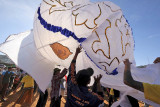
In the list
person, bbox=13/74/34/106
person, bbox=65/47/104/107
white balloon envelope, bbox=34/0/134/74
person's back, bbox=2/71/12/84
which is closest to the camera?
person, bbox=65/47/104/107

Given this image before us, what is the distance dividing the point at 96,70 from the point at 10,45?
5.77ft

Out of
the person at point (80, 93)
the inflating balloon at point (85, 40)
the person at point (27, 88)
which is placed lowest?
the person at point (27, 88)

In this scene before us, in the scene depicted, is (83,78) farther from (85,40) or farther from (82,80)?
(85,40)

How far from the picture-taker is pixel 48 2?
1.86 metres

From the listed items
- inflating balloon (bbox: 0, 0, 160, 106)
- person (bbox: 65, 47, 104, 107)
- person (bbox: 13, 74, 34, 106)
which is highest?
inflating balloon (bbox: 0, 0, 160, 106)

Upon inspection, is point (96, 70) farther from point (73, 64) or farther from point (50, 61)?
point (50, 61)

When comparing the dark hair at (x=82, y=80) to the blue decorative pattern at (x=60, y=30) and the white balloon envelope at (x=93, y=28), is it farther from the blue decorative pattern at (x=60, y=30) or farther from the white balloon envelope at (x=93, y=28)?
the blue decorative pattern at (x=60, y=30)

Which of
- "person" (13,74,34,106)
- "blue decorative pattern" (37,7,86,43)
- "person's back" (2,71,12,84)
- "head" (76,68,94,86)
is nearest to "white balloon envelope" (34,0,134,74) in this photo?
"blue decorative pattern" (37,7,86,43)

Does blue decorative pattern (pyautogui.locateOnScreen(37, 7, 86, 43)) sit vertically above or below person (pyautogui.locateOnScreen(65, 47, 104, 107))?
above

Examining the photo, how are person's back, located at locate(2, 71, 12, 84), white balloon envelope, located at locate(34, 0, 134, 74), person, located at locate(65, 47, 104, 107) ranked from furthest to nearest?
person's back, located at locate(2, 71, 12, 84)
white balloon envelope, located at locate(34, 0, 134, 74)
person, located at locate(65, 47, 104, 107)

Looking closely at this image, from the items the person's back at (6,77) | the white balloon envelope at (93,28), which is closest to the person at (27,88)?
the person's back at (6,77)

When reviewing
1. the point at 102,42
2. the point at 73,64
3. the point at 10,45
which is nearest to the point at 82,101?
the point at 73,64

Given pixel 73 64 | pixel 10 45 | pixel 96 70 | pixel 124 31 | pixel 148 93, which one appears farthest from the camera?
pixel 10 45

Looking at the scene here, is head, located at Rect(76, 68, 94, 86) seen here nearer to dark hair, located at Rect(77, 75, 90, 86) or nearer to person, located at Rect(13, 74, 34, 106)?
dark hair, located at Rect(77, 75, 90, 86)
